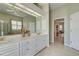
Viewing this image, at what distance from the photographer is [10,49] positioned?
197 centimetres

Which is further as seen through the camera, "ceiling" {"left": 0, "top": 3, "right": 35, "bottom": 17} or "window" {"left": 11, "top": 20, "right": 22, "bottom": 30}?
"window" {"left": 11, "top": 20, "right": 22, "bottom": 30}

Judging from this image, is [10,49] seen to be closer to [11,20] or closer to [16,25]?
[11,20]

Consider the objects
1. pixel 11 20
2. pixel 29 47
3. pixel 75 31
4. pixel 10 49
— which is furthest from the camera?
pixel 75 31

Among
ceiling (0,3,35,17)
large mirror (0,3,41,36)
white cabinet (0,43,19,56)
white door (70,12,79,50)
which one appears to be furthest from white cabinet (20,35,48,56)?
white door (70,12,79,50)

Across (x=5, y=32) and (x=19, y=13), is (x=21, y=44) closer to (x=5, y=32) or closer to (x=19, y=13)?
(x=5, y=32)

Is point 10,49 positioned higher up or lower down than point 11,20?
lower down

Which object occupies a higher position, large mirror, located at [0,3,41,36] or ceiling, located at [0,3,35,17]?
ceiling, located at [0,3,35,17]

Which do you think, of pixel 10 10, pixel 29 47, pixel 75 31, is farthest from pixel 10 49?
pixel 75 31

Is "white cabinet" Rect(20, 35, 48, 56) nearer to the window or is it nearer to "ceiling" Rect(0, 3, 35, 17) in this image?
the window

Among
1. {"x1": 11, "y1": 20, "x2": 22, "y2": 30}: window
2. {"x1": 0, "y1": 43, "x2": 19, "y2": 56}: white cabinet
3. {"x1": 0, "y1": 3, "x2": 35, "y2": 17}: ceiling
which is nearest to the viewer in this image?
{"x1": 0, "y1": 43, "x2": 19, "y2": 56}: white cabinet

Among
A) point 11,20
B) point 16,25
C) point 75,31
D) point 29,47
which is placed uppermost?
point 11,20

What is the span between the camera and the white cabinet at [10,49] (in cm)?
177

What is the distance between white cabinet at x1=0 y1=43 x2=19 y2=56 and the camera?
1.77m

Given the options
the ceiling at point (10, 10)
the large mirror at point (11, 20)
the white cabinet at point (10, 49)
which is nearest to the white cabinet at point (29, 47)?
the white cabinet at point (10, 49)
